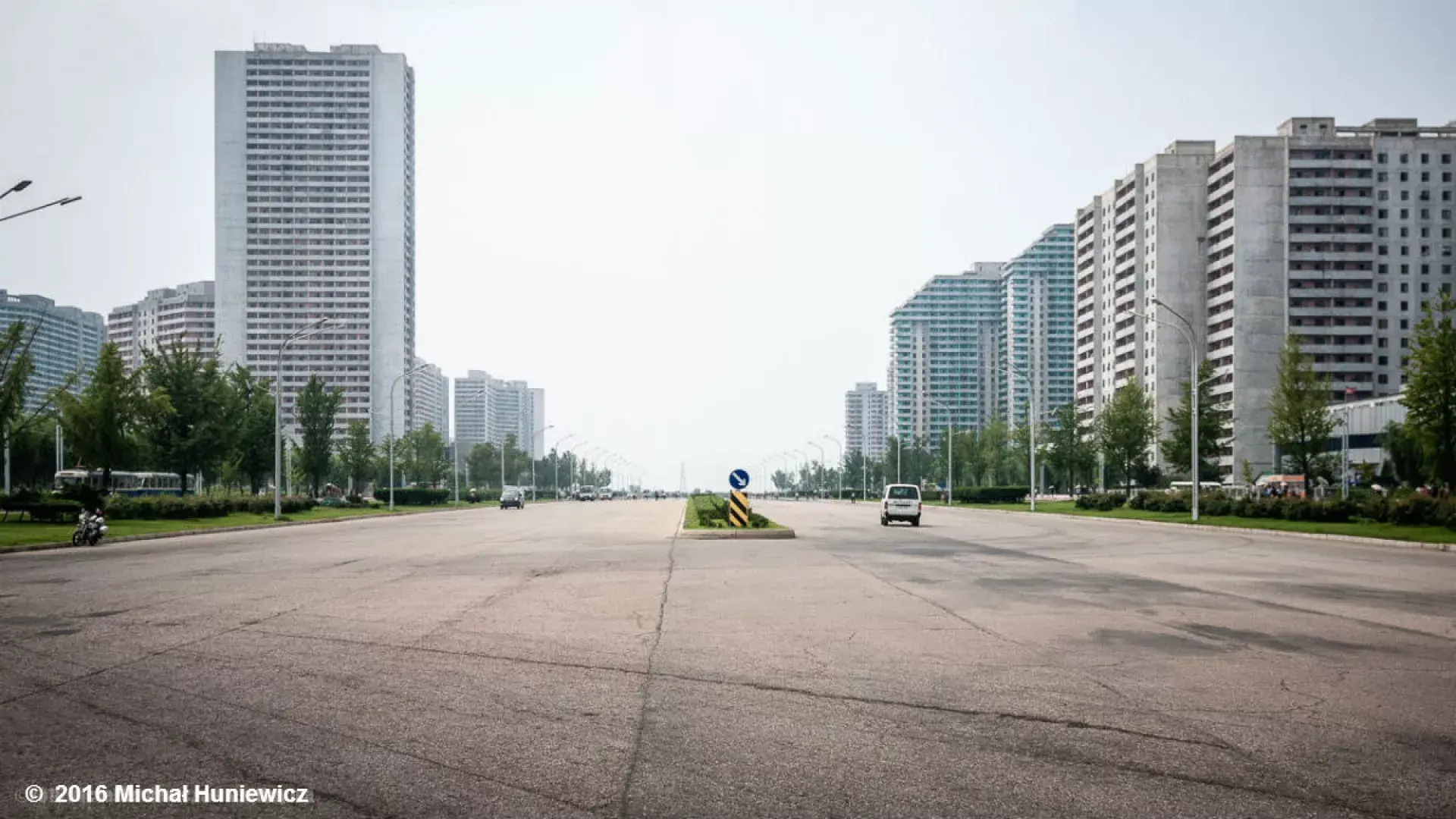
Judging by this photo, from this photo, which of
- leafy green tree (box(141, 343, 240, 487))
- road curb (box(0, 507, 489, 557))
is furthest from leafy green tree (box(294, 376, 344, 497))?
leafy green tree (box(141, 343, 240, 487))

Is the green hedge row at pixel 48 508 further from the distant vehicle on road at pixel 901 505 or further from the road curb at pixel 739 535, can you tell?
the distant vehicle on road at pixel 901 505

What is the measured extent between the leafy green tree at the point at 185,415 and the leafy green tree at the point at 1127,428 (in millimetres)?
51201

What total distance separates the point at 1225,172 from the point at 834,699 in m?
129

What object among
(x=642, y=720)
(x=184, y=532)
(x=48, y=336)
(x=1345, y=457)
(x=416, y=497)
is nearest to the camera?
(x=642, y=720)

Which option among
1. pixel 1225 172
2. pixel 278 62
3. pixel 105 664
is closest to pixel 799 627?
pixel 105 664

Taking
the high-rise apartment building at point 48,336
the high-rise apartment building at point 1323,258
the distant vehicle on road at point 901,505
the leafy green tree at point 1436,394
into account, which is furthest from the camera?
the high-rise apartment building at point 48,336

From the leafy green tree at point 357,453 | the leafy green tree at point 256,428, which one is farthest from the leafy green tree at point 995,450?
the leafy green tree at point 256,428

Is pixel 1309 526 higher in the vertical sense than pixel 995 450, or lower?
lower

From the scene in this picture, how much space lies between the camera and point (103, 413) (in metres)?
45.0

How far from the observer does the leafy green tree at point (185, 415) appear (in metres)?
51.8

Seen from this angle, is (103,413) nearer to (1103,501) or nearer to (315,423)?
(315,423)

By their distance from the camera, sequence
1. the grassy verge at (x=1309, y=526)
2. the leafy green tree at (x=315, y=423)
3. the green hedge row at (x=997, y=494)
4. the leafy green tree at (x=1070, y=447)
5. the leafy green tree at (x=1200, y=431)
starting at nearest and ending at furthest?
the grassy verge at (x=1309, y=526) → the leafy green tree at (x=1200, y=431) → the leafy green tree at (x=315, y=423) → the leafy green tree at (x=1070, y=447) → the green hedge row at (x=997, y=494)

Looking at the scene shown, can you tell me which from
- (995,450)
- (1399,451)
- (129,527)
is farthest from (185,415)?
(1399,451)

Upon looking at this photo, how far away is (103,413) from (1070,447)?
58682 millimetres
